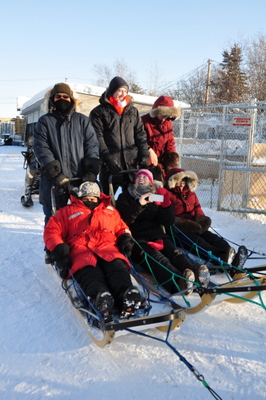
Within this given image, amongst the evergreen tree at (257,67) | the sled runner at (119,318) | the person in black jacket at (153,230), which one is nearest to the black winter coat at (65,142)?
the person in black jacket at (153,230)

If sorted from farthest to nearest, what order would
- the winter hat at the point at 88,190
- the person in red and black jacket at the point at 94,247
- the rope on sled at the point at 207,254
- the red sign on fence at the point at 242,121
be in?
1. the red sign on fence at the point at 242,121
2. the winter hat at the point at 88,190
3. the rope on sled at the point at 207,254
4. the person in red and black jacket at the point at 94,247

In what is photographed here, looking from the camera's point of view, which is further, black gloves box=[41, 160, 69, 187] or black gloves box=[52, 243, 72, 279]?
black gloves box=[41, 160, 69, 187]

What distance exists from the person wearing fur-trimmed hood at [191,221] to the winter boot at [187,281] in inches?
21.3

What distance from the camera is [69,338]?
8.70 feet

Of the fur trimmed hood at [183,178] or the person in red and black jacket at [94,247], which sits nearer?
the person in red and black jacket at [94,247]

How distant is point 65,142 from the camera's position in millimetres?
3566

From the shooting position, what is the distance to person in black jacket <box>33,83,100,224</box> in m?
3.47

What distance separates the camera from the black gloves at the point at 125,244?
303cm

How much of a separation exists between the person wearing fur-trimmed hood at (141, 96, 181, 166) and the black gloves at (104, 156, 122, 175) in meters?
0.65

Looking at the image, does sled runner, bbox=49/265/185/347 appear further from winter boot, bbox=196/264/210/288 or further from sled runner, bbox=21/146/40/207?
sled runner, bbox=21/146/40/207

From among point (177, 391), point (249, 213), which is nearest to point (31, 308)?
point (177, 391)

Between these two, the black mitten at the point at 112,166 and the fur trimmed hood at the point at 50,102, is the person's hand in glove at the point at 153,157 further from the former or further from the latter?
the fur trimmed hood at the point at 50,102

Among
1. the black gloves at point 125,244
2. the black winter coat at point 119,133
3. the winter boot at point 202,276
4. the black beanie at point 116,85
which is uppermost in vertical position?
the black beanie at point 116,85

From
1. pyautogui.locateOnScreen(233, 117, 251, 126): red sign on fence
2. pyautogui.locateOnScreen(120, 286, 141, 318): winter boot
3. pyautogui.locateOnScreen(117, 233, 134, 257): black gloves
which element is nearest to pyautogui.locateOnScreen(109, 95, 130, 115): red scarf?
pyautogui.locateOnScreen(117, 233, 134, 257): black gloves
